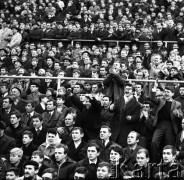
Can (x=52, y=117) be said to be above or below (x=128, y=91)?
below

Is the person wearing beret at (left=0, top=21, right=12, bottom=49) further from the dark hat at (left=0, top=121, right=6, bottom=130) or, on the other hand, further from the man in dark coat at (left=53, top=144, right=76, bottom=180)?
the man in dark coat at (left=53, top=144, right=76, bottom=180)

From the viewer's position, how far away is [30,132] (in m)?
8.66

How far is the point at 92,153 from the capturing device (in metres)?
7.37

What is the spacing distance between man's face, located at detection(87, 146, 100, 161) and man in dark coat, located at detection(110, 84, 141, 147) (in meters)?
1.44

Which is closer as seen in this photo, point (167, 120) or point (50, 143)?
point (50, 143)

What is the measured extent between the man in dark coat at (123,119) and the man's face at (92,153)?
4.73 feet

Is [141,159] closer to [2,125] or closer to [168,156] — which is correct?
[168,156]

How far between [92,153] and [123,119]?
1.68 meters

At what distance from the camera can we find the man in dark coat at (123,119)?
884 centimetres

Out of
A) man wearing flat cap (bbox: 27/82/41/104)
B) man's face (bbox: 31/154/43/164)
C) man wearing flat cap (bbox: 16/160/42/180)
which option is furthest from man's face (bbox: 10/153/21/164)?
man wearing flat cap (bbox: 27/82/41/104)

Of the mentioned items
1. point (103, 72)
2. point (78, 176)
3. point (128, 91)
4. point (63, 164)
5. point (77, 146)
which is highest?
point (103, 72)

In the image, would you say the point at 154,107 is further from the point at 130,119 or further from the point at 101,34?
the point at 101,34

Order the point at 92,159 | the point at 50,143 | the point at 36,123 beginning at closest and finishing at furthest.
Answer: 1. the point at 92,159
2. the point at 50,143
3. the point at 36,123

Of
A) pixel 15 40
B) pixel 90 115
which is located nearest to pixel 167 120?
pixel 90 115
